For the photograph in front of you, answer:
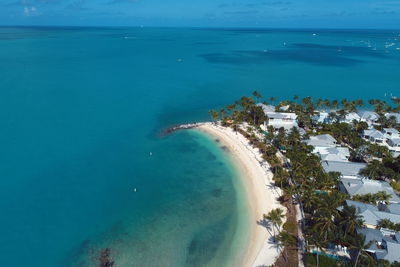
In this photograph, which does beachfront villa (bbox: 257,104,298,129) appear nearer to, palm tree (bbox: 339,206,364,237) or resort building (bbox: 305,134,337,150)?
resort building (bbox: 305,134,337,150)

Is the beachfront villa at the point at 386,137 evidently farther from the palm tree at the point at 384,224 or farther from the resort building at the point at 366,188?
the palm tree at the point at 384,224

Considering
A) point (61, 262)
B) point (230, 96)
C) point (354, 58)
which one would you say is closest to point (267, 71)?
point (230, 96)

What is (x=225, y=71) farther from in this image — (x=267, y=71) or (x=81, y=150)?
(x=81, y=150)

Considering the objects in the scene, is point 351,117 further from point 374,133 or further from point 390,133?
point 390,133

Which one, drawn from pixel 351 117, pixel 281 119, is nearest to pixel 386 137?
pixel 351 117

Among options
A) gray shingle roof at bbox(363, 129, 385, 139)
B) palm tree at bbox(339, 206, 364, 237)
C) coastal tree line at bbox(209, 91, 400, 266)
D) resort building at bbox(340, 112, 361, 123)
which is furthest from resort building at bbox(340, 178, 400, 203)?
resort building at bbox(340, 112, 361, 123)

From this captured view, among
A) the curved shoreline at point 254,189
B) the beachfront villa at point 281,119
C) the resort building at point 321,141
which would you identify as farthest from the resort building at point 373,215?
the beachfront villa at point 281,119

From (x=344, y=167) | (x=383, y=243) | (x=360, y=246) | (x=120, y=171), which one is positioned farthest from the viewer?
(x=120, y=171)

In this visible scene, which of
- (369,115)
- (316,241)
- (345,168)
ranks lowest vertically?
(316,241)

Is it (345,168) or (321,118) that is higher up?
(321,118)
